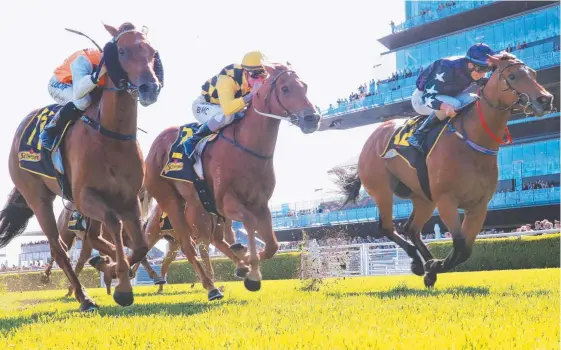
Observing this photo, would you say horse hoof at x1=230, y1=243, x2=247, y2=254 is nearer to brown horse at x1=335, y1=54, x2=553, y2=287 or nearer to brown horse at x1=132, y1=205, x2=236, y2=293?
brown horse at x1=132, y1=205, x2=236, y2=293

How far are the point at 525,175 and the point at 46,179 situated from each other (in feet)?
93.5

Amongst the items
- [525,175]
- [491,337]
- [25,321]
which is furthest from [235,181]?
[525,175]

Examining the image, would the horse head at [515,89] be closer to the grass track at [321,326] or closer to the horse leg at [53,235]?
the grass track at [321,326]

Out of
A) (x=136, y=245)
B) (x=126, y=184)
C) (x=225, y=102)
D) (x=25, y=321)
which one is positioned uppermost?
(x=225, y=102)

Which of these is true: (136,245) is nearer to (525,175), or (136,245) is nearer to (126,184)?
(126,184)

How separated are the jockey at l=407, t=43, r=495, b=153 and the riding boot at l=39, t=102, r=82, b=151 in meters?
3.42

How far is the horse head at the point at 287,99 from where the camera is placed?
233 inches

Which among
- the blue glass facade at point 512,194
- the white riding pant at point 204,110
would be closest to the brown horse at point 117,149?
the white riding pant at point 204,110

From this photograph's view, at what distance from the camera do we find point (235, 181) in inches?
247

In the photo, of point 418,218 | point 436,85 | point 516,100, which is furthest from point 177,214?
point 516,100

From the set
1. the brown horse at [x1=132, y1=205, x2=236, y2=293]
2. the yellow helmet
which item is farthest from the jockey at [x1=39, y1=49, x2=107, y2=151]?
the brown horse at [x1=132, y1=205, x2=236, y2=293]

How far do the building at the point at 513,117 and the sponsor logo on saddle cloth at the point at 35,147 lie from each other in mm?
26061

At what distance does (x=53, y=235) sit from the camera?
6281 millimetres

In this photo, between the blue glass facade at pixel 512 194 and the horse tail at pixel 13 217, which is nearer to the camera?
the horse tail at pixel 13 217
